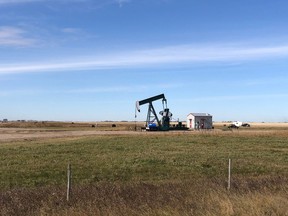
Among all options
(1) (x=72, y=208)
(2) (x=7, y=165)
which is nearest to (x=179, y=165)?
(2) (x=7, y=165)

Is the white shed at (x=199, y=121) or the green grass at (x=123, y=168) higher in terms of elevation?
the white shed at (x=199, y=121)

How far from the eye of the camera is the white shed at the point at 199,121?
93.0m

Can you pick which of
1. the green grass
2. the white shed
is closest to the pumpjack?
the white shed

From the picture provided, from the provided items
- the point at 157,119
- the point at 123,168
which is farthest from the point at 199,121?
the point at 123,168

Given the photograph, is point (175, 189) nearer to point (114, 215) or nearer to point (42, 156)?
point (114, 215)

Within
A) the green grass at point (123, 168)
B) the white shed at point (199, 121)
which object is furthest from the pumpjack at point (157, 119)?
the green grass at point (123, 168)

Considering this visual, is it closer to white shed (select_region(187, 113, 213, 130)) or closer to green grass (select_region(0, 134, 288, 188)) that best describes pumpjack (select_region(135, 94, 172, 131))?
white shed (select_region(187, 113, 213, 130))

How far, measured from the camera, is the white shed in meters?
93.0

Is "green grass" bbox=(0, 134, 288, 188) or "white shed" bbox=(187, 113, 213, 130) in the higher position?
Result: "white shed" bbox=(187, 113, 213, 130)

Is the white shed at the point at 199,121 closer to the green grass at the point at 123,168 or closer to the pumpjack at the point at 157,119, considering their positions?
the pumpjack at the point at 157,119

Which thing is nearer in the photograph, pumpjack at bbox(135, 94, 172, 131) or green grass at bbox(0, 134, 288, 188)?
green grass at bbox(0, 134, 288, 188)

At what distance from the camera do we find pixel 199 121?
9312 cm

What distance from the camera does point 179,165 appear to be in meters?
23.0

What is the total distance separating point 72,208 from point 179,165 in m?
14.7
